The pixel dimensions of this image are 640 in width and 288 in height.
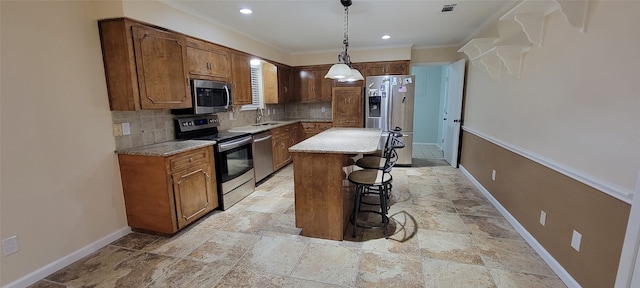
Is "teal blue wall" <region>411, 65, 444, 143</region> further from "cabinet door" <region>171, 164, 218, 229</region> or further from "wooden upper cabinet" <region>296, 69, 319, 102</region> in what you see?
"cabinet door" <region>171, 164, 218, 229</region>

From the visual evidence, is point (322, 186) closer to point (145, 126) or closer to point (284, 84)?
point (145, 126)

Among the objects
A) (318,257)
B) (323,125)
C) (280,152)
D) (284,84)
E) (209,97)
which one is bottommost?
(318,257)

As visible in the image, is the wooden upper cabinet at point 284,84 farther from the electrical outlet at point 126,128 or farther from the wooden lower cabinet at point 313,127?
the electrical outlet at point 126,128

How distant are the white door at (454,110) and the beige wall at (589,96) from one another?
2.15m

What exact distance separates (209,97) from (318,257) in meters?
2.40

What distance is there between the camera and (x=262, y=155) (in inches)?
165

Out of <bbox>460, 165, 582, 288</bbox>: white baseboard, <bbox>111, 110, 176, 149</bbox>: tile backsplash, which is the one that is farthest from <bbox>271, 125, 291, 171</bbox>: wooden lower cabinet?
<bbox>460, 165, 582, 288</bbox>: white baseboard

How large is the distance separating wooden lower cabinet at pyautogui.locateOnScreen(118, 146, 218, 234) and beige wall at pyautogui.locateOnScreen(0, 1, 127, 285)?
0.15m

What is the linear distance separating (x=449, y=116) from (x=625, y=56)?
4.07m

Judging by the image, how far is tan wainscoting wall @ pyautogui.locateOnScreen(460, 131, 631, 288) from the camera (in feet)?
5.15

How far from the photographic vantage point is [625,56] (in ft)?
4.87

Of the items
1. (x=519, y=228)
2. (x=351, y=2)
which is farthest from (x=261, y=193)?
(x=519, y=228)

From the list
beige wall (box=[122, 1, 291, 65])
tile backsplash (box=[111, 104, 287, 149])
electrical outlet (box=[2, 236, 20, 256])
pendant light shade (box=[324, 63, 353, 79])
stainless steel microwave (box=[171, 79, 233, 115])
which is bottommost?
electrical outlet (box=[2, 236, 20, 256])

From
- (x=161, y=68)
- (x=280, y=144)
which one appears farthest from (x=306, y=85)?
(x=161, y=68)
